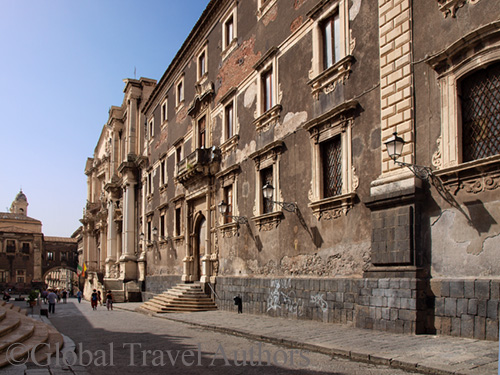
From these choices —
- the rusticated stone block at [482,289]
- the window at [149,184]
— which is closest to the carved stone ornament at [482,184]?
the rusticated stone block at [482,289]

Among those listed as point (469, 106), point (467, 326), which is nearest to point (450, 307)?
point (467, 326)

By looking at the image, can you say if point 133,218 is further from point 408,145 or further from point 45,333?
point 408,145

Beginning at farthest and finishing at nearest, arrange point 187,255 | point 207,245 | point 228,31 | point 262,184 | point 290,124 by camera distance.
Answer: point 187,255 → point 207,245 → point 228,31 → point 262,184 → point 290,124

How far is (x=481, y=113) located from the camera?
9.27m

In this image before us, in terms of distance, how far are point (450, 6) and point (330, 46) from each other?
4.32m

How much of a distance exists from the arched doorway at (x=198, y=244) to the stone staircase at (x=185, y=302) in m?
1.53

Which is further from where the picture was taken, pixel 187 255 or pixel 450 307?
pixel 187 255

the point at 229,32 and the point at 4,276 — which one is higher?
the point at 229,32

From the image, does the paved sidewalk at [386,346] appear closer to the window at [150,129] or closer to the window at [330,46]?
the window at [330,46]

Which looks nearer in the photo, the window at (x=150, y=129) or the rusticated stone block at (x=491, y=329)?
the rusticated stone block at (x=491, y=329)

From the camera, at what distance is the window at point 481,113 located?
8.98m

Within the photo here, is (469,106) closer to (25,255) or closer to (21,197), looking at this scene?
(25,255)

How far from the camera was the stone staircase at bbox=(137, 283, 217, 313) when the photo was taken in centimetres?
1992

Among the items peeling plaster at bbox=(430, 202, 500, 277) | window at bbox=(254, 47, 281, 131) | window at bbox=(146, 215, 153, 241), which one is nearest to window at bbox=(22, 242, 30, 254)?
window at bbox=(146, 215, 153, 241)
